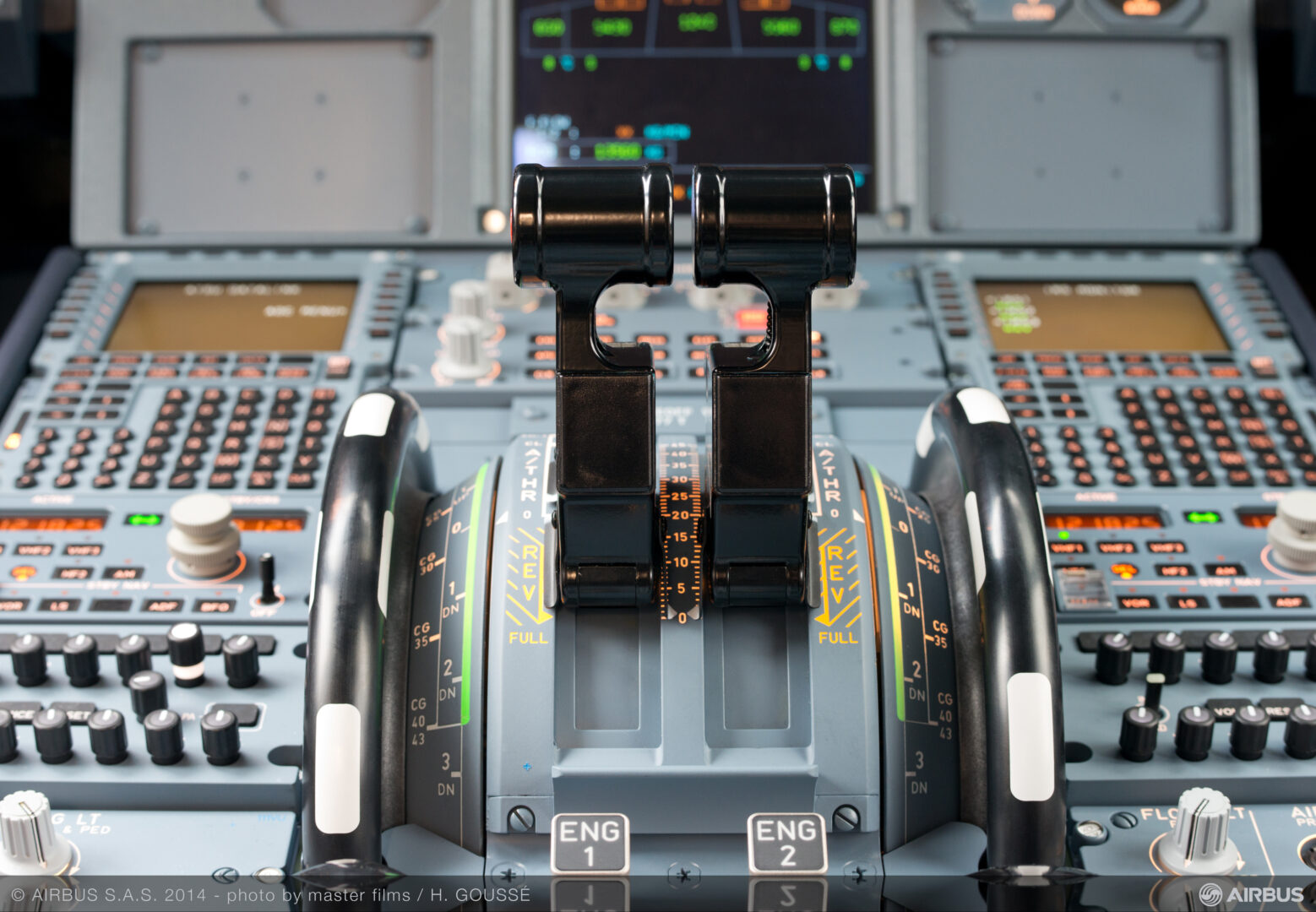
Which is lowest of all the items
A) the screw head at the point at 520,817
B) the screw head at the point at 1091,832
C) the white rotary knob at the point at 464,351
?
the screw head at the point at 1091,832

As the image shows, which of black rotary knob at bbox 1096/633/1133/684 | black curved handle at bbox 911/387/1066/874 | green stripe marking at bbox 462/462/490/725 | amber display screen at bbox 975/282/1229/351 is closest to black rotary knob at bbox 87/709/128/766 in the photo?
green stripe marking at bbox 462/462/490/725

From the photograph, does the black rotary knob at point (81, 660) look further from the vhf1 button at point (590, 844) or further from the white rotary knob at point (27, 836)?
the vhf1 button at point (590, 844)

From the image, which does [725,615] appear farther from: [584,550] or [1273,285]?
[1273,285]

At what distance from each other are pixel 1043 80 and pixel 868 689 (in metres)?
1.88

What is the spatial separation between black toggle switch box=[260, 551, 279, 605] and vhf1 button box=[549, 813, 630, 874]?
2.43ft

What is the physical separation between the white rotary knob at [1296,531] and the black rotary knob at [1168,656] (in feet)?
1.12

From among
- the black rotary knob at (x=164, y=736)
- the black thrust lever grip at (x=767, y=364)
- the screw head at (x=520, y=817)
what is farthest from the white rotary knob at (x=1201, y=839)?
the black rotary knob at (x=164, y=736)

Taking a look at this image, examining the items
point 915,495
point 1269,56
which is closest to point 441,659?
point 915,495

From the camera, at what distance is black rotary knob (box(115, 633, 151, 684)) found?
1.81 meters

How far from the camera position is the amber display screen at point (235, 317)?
2596 millimetres

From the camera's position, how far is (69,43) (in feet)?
9.52

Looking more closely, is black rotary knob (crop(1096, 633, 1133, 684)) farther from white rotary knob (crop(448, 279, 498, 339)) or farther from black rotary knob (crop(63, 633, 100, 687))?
black rotary knob (crop(63, 633, 100, 687))

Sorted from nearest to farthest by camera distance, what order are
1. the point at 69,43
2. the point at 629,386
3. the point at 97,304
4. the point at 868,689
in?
the point at 629,386 < the point at 868,689 < the point at 97,304 < the point at 69,43

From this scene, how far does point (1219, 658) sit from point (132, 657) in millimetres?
1565
